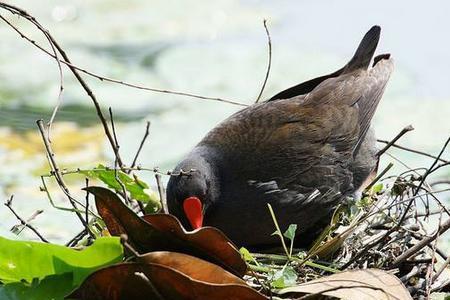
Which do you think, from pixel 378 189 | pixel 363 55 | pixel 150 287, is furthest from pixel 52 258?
pixel 363 55

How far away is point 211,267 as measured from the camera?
286 cm

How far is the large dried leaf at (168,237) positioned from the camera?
2891mm

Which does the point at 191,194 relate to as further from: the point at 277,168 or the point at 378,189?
the point at 378,189

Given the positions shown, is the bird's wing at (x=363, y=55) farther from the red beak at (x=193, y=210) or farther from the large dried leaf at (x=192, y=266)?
the large dried leaf at (x=192, y=266)

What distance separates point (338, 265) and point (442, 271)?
30 cm

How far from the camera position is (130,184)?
3588mm

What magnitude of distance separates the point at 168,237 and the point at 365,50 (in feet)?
6.05

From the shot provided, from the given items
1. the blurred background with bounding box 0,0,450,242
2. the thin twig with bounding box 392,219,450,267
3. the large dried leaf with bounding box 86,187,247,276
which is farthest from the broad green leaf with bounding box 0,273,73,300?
the blurred background with bounding box 0,0,450,242

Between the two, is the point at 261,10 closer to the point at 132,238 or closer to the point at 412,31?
the point at 412,31

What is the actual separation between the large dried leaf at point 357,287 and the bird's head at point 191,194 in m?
0.78

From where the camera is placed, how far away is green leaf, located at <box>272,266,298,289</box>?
2994 millimetres

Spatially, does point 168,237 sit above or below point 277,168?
above

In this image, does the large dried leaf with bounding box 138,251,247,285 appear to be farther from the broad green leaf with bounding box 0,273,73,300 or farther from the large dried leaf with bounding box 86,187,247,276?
the broad green leaf with bounding box 0,273,73,300

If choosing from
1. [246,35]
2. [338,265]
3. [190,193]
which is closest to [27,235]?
[190,193]
